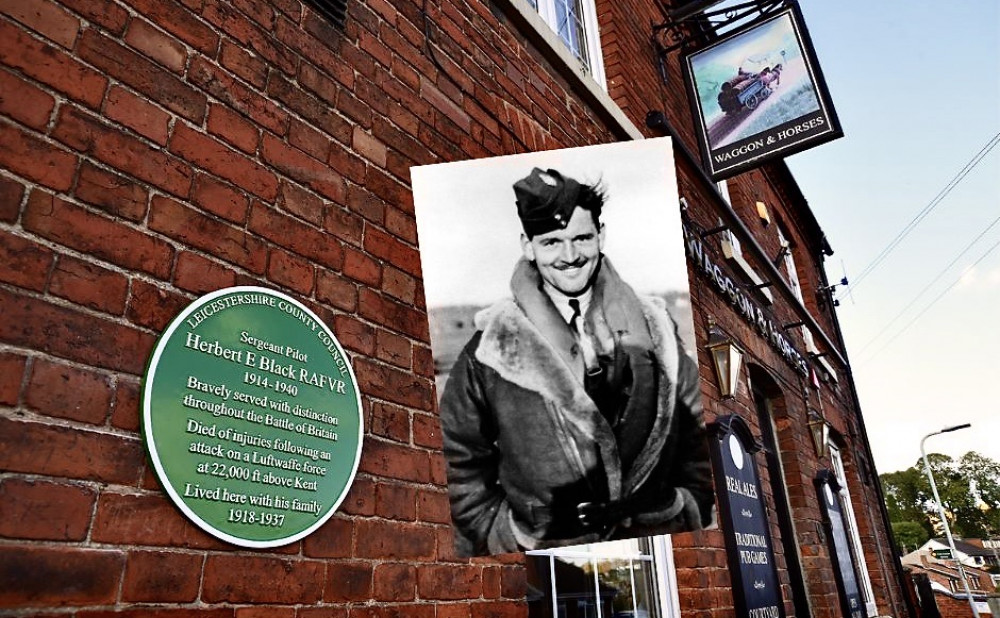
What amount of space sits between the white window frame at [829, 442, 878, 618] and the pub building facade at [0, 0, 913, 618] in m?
5.20

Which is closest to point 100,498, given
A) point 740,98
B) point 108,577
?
point 108,577

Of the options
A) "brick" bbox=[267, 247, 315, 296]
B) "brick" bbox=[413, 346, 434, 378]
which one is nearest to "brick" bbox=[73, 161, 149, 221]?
"brick" bbox=[267, 247, 315, 296]

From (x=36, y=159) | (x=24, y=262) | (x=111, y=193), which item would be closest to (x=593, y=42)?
(x=111, y=193)

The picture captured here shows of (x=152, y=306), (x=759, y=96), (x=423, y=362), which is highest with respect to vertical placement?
(x=759, y=96)

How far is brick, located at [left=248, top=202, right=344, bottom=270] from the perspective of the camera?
1.83 meters

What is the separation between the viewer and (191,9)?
1.83 metres

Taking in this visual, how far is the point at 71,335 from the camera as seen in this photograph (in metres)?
1.34

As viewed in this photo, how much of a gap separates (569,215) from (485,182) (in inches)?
11.3

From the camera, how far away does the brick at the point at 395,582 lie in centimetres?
180

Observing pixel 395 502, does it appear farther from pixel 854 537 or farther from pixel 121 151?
pixel 854 537

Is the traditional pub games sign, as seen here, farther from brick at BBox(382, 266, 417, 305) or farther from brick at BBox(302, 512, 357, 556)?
brick at BBox(382, 266, 417, 305)

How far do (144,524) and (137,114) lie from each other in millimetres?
955

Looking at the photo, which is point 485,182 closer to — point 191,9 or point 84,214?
point 191,9

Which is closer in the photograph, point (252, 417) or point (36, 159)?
point (36, 159)
